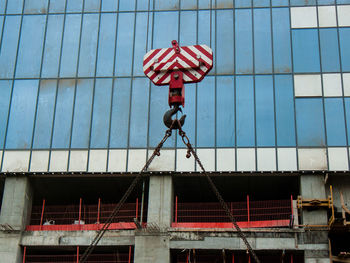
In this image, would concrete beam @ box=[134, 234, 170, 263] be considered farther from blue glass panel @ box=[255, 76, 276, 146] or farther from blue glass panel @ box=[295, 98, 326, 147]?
blue glass panel @ box=[295, 98, 326, 147]

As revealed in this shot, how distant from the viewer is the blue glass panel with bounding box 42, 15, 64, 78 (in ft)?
119

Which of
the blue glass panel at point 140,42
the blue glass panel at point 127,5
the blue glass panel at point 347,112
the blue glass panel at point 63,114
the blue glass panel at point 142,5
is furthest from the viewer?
the blue glass panel at point 127,5

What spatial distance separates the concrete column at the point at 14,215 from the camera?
1302 inches

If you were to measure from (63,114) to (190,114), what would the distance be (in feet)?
26.2

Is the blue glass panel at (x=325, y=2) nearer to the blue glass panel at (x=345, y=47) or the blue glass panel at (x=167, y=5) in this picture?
the blue glass panel at (x=345, y=47)

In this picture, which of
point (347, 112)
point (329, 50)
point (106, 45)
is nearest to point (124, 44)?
point (106, 45)

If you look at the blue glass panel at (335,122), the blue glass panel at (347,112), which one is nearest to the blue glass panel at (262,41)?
the blue glass panel at (335,122)

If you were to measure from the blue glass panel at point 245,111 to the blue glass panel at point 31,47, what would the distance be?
515 inches

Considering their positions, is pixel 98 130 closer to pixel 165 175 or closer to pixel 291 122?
pixel 165 175

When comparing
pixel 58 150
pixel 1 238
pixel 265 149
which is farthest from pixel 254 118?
pixel 1 238

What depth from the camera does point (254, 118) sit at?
110 ft

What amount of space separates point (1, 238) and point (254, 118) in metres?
16.8

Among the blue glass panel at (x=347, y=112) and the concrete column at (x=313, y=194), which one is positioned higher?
the blue glass panel at (x=347, y=112)

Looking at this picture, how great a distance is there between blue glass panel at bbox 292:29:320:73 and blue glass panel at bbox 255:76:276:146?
2.18m
